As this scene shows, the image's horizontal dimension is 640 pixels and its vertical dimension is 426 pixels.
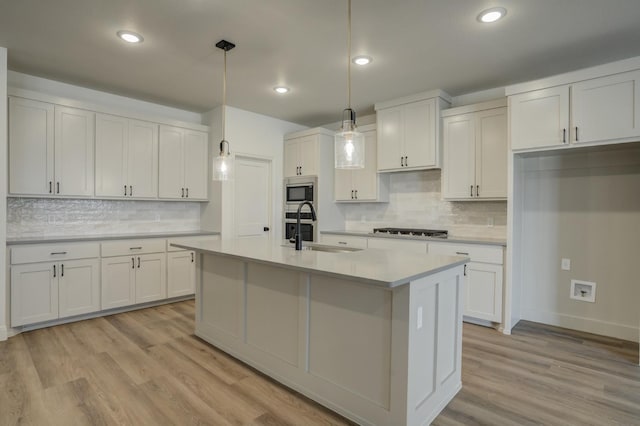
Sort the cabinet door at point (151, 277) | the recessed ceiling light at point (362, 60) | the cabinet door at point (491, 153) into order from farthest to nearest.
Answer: the cabinet door at point (151, 277) → the cabinet door at point (491, 153) → the recessed ceiling light at point (362, 60)

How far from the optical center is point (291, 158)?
18.0ft

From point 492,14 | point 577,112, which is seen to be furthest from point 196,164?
point 577,112

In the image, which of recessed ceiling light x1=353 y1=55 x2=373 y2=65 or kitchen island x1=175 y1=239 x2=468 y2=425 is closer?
kitchen island x1=175 y1=239 x2=468 y2=425

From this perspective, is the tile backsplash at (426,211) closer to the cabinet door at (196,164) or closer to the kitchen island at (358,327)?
the kitchen island at (358,327)

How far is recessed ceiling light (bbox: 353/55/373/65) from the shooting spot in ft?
10.6

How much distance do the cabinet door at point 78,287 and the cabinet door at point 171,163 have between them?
48.9 inches

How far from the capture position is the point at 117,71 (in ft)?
11.9

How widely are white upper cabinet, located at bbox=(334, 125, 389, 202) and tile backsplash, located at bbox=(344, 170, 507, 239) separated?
21cm

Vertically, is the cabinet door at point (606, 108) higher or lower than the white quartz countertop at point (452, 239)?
higher

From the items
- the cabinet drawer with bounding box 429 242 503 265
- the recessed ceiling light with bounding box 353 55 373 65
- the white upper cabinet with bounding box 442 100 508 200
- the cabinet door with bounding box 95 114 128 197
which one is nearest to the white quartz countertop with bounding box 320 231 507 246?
the cabinet drawer with bounding box 429 242 503 265

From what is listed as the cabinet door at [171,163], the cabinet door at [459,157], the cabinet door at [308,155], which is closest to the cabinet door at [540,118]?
the cabinet door at [459,157]

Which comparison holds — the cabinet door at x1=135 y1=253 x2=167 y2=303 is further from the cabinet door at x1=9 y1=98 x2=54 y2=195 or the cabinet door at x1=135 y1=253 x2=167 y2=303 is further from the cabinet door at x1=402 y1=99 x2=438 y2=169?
the cabinet door at x1=402 y1=99 x2=438 y2=169

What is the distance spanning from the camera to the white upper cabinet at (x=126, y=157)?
13.4 feet

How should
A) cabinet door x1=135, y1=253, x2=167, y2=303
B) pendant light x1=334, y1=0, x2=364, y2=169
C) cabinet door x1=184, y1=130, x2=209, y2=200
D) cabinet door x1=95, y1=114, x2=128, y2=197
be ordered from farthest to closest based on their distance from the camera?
cabinet door x1=184, y1=130, x2=209, y2=200 < cabinet door x1=135, y1=253, x2=167, y2=303 < cabinet door x1=95, y1=114, x2=128, y2=197 < pendant light x1=334, y1=0, x2=364, y2=169
